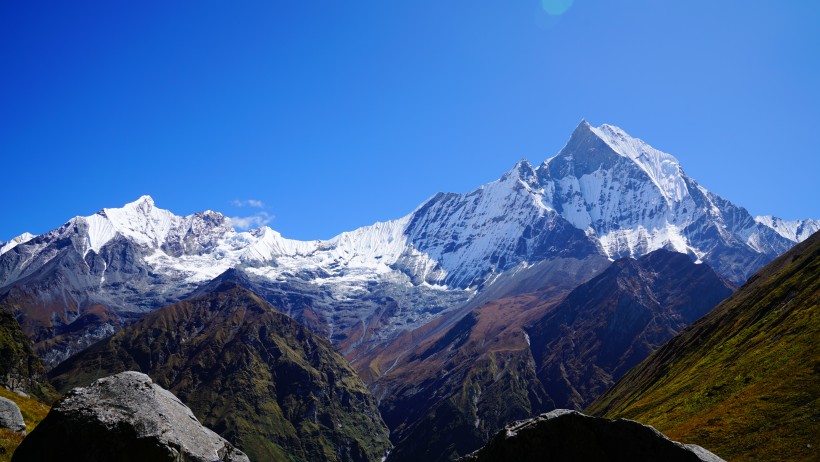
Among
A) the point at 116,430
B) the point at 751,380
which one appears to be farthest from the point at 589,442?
the point at 751,380

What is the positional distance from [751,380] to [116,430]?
103707mm

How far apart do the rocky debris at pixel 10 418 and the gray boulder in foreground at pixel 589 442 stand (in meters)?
28.1

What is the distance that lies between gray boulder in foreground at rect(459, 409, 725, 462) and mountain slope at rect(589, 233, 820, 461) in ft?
128

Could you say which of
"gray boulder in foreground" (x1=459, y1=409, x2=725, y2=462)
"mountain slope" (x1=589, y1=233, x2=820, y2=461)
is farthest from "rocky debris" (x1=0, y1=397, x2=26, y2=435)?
"mountain slope" (x1=589, y1=233, x2=820, y2=461)

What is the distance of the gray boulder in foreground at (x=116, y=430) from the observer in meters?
24.9

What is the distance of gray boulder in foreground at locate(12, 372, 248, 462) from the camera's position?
24.9m

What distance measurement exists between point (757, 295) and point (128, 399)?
627 ft

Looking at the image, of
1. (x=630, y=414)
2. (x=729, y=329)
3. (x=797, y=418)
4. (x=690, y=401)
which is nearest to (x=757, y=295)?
(x=729, y=329)

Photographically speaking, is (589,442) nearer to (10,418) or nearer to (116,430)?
(116,430)

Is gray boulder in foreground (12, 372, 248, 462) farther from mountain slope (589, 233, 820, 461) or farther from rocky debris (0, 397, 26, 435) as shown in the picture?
mountain slope (589, 233, 820, 461)

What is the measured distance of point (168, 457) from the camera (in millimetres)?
25828

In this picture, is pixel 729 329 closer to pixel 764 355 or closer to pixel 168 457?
pixel 764 355

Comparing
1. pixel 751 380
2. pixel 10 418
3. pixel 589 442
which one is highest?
pixel 10 418

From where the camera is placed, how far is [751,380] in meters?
101
